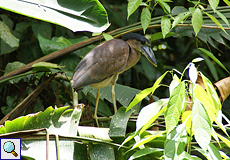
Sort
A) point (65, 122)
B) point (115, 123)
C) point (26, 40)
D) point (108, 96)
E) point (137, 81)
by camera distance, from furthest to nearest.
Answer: point (137, 81) < point (26, 40) < point (108, 96) < point (115, 123) < point (65, 122)

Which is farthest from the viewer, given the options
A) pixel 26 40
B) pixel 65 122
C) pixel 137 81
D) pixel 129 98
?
pixel 137 81

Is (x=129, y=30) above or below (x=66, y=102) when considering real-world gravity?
above

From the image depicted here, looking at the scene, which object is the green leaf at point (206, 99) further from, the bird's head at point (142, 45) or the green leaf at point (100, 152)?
the bird's head at point (142, 45)

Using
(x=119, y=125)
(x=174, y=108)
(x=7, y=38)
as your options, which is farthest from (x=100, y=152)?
(x=7, y=38)

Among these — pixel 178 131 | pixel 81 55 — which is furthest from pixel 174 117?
pixel 81 55

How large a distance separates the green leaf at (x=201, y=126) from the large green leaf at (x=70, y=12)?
0.53 m

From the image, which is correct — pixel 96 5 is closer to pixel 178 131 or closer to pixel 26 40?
pixel 178 131

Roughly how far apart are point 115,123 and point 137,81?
1.63 m

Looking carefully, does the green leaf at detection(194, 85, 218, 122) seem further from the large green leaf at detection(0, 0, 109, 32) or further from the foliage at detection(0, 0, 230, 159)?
the large green leaf at detection(0, 0, 109, 32)

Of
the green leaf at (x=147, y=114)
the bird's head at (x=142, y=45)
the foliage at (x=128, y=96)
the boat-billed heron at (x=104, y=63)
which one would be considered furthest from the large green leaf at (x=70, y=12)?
the bird's head at (x=142, y=45)

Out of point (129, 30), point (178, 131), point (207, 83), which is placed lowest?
point (178, 131)

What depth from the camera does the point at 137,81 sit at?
2.88 m

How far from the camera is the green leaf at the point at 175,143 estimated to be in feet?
2.15

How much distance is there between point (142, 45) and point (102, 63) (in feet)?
1.22
